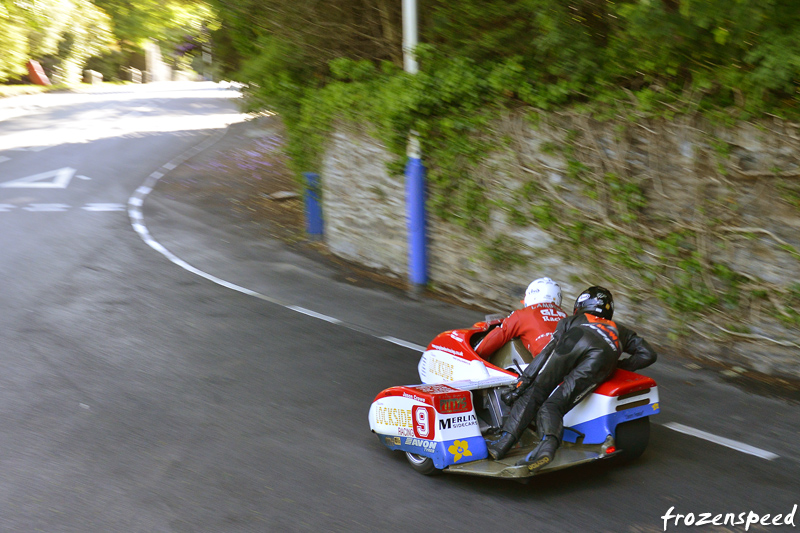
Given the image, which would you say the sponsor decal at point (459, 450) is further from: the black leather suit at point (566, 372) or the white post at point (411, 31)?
the white post at point (411, 31)

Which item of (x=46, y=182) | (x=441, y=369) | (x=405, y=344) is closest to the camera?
(x=441, y=369)

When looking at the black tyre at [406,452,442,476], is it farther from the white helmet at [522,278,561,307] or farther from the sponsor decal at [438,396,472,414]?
the white helmet at [522,278,561,307]

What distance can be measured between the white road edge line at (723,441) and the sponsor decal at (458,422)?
204 centimetres

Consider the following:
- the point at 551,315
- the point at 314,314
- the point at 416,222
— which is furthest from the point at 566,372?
the point at 416,222

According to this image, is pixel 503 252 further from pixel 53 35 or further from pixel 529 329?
pixel 53 35

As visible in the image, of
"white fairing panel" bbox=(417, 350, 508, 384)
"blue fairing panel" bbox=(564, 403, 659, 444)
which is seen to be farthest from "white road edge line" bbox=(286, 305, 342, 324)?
"blue fairing panel" bbox=(564, 403, 659, 444)

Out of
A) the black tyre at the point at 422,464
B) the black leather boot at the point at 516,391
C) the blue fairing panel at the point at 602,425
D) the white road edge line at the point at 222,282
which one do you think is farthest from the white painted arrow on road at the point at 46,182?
the blue fairing panel at the point at 602,425

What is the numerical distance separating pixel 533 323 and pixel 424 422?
1.31m

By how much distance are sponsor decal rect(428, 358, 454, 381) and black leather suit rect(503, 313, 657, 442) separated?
118 cm

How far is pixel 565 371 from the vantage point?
557 cm

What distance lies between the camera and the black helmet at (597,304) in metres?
5.66

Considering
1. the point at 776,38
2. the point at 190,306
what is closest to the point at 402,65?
the point at 190,306

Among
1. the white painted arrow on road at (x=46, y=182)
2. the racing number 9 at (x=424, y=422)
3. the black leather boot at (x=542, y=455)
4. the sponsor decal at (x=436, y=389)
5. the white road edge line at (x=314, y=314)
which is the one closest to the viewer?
the black leather boot at (x=542, y=455)

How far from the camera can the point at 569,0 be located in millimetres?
8844
